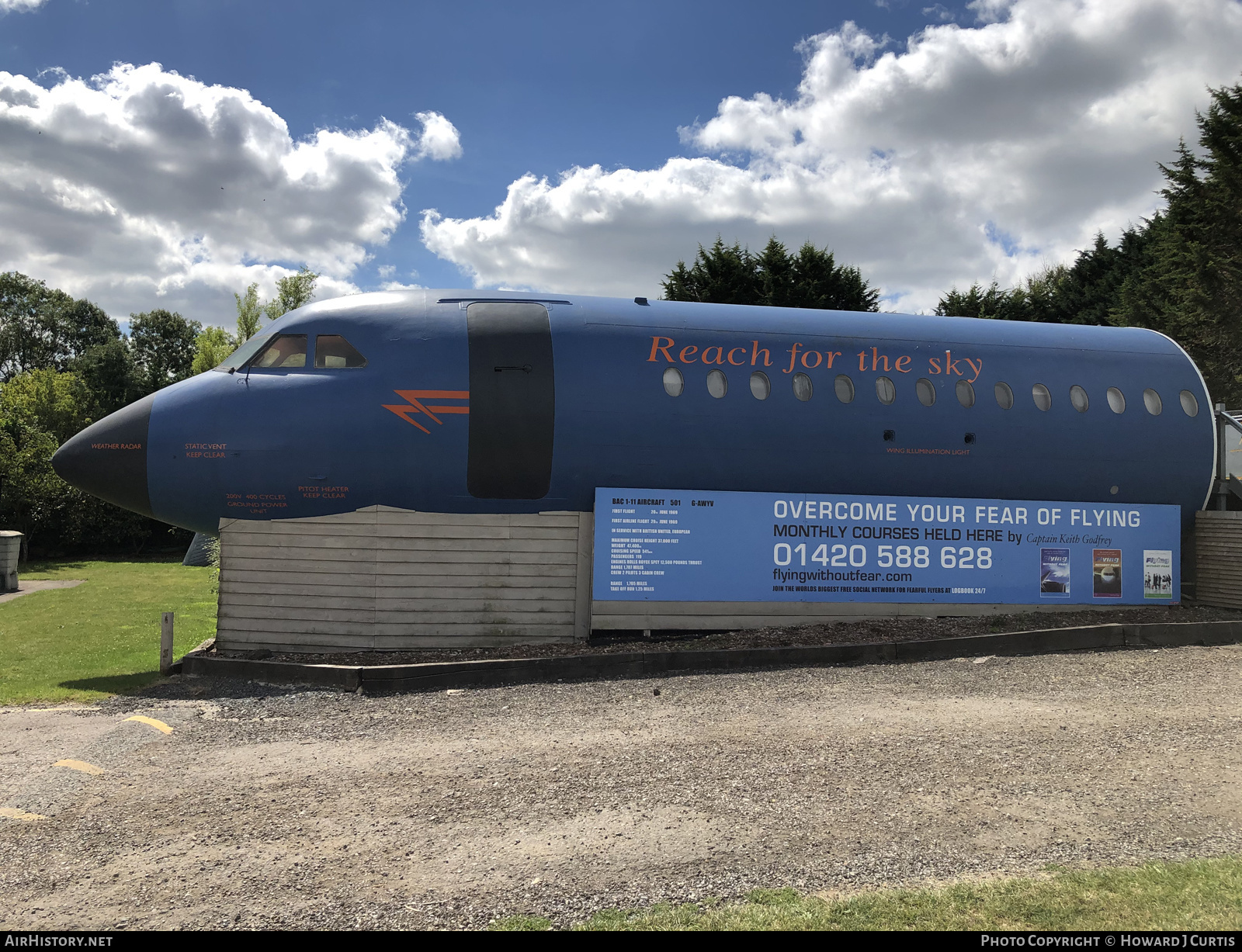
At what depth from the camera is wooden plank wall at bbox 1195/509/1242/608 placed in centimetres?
1420

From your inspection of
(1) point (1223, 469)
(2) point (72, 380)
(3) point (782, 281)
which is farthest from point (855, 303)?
(2) point (72, 380)

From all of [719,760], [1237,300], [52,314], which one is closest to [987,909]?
[719,760]

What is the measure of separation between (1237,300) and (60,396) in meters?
56.3

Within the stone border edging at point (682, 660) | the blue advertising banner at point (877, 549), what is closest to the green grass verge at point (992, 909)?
the stone border edging at point (682, 660)

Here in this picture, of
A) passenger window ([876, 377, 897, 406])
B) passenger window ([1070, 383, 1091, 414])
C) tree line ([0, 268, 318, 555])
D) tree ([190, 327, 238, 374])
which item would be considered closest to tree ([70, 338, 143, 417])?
tree line ([0, 268, 318, 555])

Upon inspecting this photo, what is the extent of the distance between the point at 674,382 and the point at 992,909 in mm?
9314

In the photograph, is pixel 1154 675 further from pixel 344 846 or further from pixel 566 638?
pixel 344 846

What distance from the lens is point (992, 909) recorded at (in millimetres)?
4547

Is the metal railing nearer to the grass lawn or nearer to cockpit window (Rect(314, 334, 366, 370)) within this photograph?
cockpit window (Rect(314, 334, 366, 370))

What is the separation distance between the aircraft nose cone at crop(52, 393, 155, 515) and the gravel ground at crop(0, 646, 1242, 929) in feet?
11.1

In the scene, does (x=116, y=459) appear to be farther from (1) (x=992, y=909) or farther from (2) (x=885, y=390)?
(1) (x=992, y=909)

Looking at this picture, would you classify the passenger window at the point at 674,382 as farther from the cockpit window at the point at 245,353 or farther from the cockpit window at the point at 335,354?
the cockpit window at the point at 245,353

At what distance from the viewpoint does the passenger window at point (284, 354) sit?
12.3m
